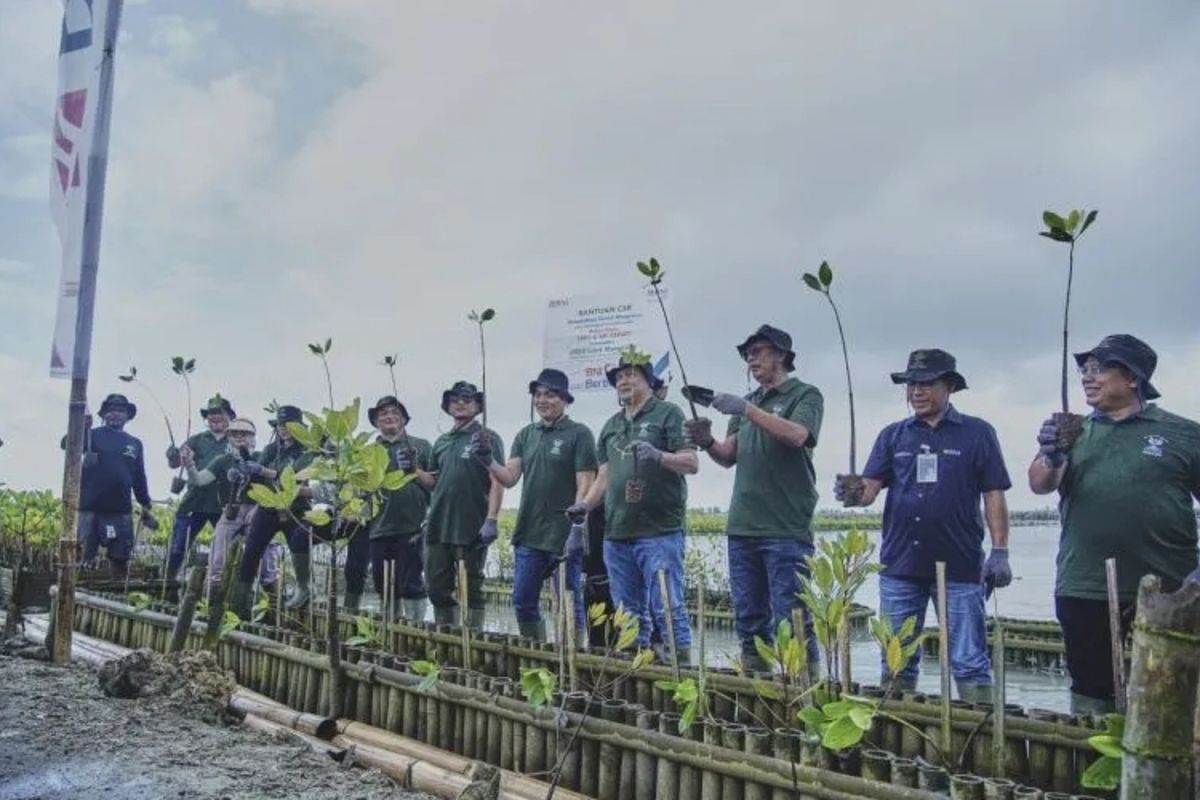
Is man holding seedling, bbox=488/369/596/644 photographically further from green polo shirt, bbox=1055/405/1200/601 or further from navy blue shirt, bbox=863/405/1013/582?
green polo shirt, bbox=1055/405/1200/601

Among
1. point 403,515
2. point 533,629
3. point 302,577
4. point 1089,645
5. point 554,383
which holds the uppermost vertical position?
point 554,383

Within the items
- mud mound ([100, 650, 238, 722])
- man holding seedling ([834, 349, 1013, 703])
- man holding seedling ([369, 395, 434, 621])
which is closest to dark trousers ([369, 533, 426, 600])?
→ man holding seedling ([369, 395, 434, 621])

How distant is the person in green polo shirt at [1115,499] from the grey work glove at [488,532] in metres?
3.58

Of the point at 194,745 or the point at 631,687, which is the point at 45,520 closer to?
the point at 194,745

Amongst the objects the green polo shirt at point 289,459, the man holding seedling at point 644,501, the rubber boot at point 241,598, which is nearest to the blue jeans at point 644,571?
the man holding seedling at point 644,501

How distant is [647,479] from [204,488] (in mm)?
5165

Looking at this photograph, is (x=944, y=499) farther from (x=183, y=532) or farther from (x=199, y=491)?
(x=183, y=532)

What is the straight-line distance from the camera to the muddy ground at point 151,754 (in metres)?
3.79

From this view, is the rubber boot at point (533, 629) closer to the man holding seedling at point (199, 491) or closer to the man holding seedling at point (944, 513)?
the man holding seedling at point (944, 513)

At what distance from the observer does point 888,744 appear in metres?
3.69

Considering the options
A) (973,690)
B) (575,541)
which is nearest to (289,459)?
(575,541)

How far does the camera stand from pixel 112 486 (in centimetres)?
950

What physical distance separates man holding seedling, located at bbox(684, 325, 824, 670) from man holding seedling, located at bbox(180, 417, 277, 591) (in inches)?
170

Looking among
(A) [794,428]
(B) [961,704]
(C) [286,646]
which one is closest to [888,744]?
(B) [961,704]
